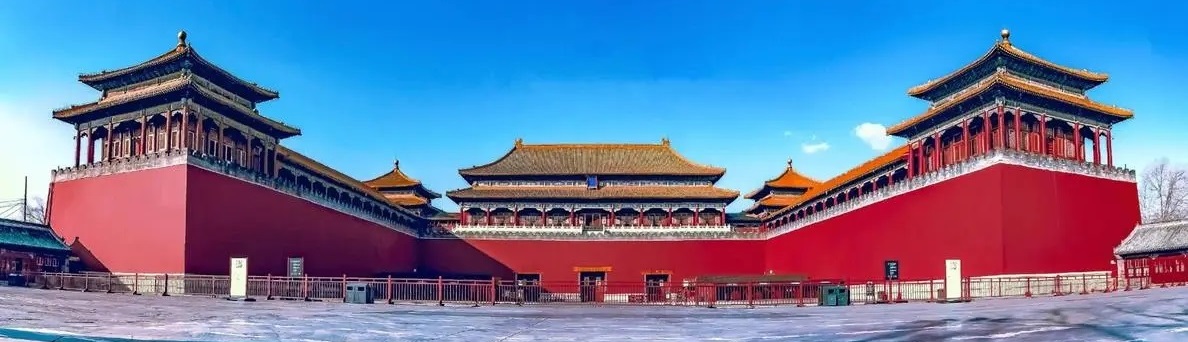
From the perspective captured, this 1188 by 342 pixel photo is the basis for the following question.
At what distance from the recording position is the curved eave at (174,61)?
31641mm

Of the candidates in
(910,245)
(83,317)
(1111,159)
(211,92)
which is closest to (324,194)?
(211,92)

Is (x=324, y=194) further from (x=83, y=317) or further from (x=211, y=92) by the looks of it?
(x=83, y=317)

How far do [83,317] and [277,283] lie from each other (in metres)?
9.71

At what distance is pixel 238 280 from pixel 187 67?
901cm

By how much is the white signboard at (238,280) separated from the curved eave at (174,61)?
8.53 meters

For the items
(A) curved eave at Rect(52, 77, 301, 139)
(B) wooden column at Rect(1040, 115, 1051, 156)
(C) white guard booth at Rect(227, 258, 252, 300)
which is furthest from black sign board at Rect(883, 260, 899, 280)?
(A) curved eave at Rect(52, 77, 301, 139)

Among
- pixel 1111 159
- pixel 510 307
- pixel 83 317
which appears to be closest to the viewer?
pixel 83 317

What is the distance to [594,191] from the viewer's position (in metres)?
52.9

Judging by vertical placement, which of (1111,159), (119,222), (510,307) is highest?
(1111,159)

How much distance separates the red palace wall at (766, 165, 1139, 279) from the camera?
3114cm

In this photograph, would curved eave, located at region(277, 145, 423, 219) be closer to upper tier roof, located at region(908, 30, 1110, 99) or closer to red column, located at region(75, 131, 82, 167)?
red column, located at region(75, 131, 82, 167)

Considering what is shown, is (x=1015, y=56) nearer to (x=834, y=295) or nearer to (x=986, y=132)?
(x=986, y=132)

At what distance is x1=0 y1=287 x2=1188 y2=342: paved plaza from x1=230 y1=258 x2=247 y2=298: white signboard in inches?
40.0

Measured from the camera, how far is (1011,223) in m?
31.1
